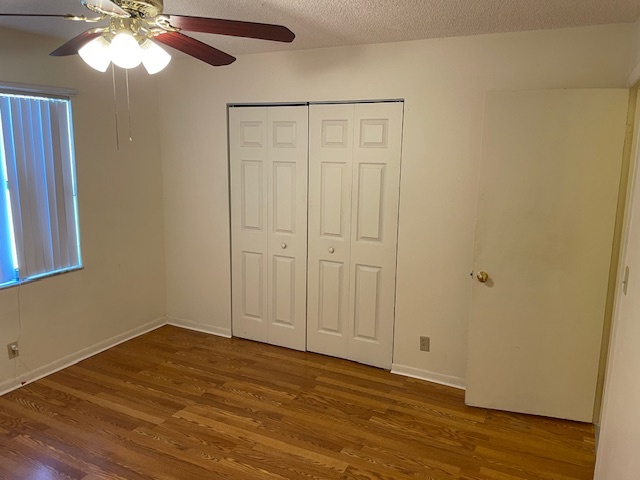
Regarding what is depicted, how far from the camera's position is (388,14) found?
2.47m

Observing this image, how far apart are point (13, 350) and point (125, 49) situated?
7.66 feet

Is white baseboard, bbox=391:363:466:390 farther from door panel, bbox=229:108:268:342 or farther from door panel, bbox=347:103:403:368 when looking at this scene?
door panel, bbox=229:108:268:342

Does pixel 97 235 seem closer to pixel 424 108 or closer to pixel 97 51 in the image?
pixel 97 51

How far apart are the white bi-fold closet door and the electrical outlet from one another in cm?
154

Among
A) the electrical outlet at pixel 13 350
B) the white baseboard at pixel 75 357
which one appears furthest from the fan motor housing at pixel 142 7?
the white baseboard at pixel 75 357

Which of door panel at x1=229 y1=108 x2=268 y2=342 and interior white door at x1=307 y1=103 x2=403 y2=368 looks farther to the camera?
door panel at x1=229 y1=108 x2=268 y2=342

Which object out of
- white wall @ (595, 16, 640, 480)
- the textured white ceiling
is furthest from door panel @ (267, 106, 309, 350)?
white wall @ (595, 16, 640, 480)

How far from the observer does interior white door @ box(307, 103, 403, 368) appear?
3.23 m

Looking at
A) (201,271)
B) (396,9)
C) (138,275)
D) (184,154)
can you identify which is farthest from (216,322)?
(396,9)

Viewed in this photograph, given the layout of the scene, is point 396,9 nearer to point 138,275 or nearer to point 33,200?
point 33,200

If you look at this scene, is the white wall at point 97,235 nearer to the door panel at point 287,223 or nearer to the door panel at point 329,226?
the door panel at point 287,223

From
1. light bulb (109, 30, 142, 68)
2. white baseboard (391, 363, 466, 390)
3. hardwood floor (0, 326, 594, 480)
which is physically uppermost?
light bulb (109, 30, 142, 68)

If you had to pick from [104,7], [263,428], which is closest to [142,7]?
[104,7]

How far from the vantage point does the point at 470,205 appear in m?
3.00
